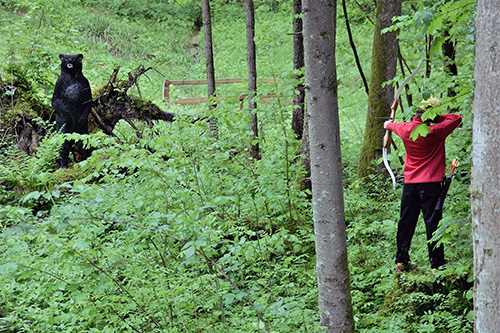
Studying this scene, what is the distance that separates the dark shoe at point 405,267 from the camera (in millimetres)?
4879

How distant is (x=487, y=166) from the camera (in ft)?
6.98

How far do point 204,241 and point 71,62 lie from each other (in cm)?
671

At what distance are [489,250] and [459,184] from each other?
403 cm

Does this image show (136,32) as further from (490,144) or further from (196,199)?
(490,144)

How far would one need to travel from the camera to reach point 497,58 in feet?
6.71

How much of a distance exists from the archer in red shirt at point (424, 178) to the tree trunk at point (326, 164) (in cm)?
168

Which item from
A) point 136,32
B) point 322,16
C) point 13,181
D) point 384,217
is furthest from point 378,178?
point 136,32

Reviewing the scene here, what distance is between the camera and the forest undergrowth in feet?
11.3

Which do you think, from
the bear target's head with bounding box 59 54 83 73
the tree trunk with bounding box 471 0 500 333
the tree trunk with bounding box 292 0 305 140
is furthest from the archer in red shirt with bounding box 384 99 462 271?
the bear target's head with bounding box 59 54 83 73

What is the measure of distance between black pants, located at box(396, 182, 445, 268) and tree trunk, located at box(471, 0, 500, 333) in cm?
255

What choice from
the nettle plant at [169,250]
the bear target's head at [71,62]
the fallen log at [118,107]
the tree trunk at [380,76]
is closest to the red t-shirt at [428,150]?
the nettle plant at [169,250]

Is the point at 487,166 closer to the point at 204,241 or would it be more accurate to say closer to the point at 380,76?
the point at 204,241

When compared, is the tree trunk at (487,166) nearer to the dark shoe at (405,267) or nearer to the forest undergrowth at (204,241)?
the forest undergrowth at (204,241)

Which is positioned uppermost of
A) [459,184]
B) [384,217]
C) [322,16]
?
[322,16]
